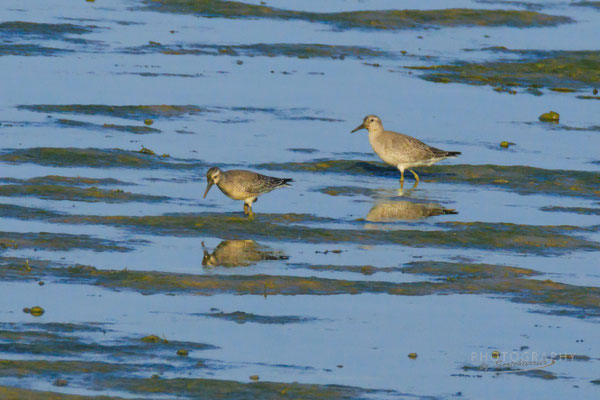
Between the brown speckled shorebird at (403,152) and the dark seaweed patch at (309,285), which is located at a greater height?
the brown speckled shorebird at (403,152)

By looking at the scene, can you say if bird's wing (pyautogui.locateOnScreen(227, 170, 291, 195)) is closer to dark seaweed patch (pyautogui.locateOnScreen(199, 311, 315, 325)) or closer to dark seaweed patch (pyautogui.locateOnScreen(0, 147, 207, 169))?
dark seaweed patch (pyautogui.locateOnScreen(0, 147, 207, 169))

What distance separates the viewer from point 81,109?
1060 inches

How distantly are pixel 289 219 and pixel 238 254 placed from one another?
243 cm

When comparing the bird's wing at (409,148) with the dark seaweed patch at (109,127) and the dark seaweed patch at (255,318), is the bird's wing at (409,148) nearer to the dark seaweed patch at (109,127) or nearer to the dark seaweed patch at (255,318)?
the dark seaweed patch at (109,127)

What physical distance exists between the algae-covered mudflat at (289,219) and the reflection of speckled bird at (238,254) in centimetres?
7

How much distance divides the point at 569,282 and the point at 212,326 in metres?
5.21

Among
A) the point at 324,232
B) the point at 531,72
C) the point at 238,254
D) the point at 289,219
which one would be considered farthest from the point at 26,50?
the point at 238,254

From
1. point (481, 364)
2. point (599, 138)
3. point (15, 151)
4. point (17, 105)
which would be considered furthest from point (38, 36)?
point (481, 364)

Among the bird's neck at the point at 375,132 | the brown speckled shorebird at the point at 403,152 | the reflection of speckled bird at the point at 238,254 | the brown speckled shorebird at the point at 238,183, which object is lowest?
the reflection of speckled bird at the point at 238,254

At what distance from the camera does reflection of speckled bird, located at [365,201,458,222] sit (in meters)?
20.3

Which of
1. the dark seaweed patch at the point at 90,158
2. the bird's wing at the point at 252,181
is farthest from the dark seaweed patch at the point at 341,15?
the bird's wing at the point at 252,181

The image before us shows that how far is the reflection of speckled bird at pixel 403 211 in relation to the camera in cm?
2031

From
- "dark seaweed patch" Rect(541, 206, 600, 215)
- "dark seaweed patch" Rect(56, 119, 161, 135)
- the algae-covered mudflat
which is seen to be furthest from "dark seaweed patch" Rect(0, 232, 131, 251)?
"dark seaweed patch" Rect(56, 119, 161, 135)

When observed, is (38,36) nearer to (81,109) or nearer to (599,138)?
(81,109)
